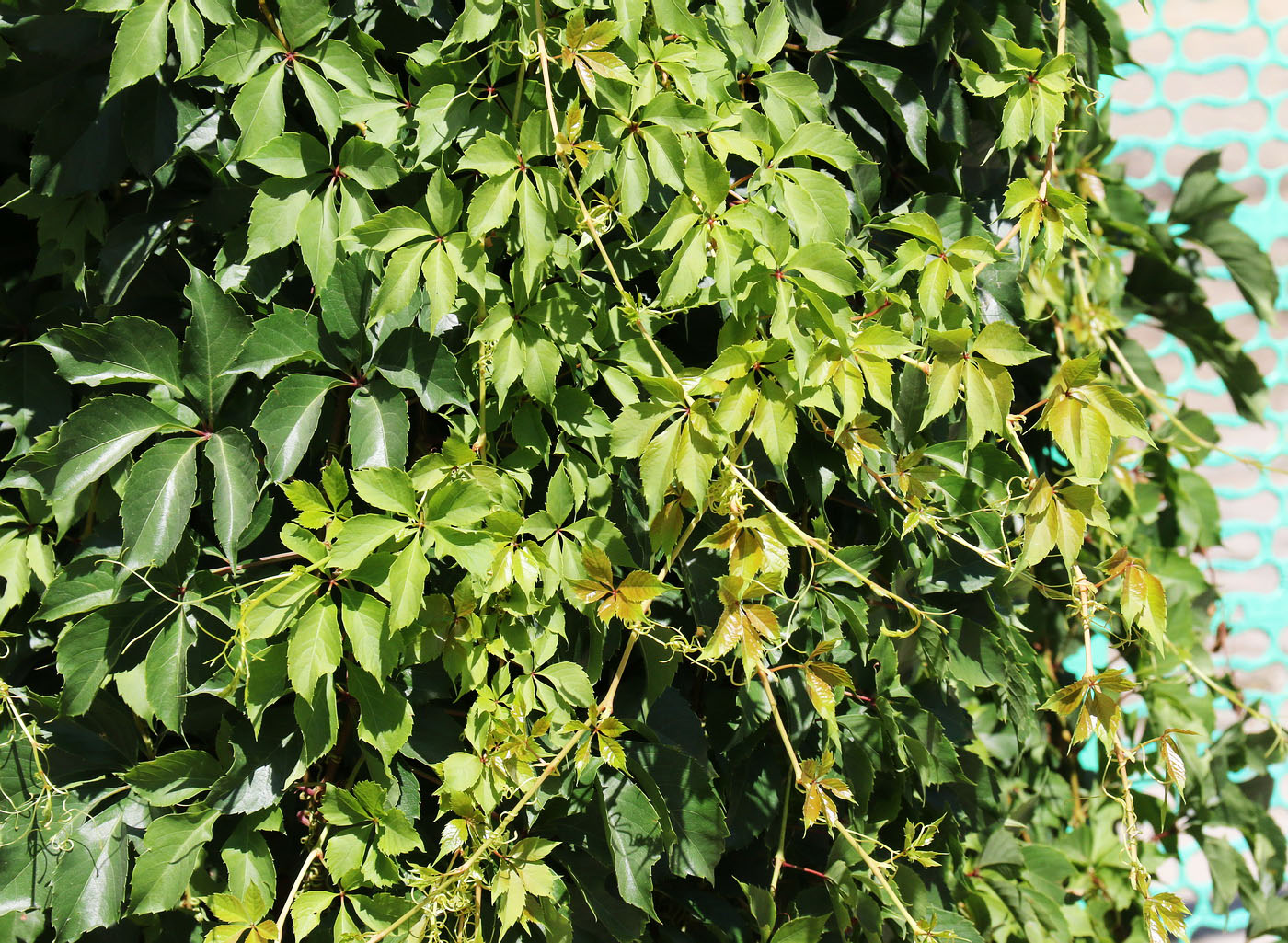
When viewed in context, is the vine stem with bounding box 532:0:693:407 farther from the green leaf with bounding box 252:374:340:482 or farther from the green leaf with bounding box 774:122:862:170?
the green leaf with bounding box 252:374:340:482

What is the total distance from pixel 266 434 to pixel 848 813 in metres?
0.81

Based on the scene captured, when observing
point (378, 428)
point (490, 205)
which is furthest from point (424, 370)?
point (490, 205)

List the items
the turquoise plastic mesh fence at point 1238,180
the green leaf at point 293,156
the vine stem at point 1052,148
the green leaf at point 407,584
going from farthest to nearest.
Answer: the turquoise plastic mesh fence at point 1238,180, the vine stem at point 1052,148, the green leaf at point 293,156, the green leaf at point 407,584

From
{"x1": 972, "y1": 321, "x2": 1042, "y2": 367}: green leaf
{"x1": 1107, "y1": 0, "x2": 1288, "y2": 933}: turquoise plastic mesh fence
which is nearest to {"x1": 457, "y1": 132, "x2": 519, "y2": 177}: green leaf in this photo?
{"x1": 972, "y1": 321, "x2": 1042, "y2": 367}: green leaf

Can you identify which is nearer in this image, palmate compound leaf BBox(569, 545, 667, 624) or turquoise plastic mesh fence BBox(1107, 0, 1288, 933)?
palmate compound leaf BBox(569, 545, 667, 624)

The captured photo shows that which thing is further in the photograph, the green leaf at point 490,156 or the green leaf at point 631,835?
the green leaf at point 631,835

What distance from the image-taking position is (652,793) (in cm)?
109

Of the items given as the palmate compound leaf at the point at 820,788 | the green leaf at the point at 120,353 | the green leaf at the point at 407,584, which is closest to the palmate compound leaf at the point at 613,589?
the green leaf at the point at 407,584

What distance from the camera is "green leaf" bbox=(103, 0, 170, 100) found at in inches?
39.3

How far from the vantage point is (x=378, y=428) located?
1.02 m

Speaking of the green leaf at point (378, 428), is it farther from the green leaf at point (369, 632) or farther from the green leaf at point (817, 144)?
the green leaf at point (817, 144)

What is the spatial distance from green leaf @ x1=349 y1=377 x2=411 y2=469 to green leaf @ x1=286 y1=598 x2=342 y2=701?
15cm

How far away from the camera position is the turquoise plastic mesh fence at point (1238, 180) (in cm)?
275

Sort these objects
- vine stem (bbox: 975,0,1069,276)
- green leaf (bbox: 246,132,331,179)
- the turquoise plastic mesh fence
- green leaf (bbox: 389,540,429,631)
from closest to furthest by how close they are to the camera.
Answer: green leaf (bbox: 389,540,429,631)
green leaf (bbox: 246,132,331,179)
vine stem (bbox: 975,0,1069,276)
the turquoise plastic mesh fence
